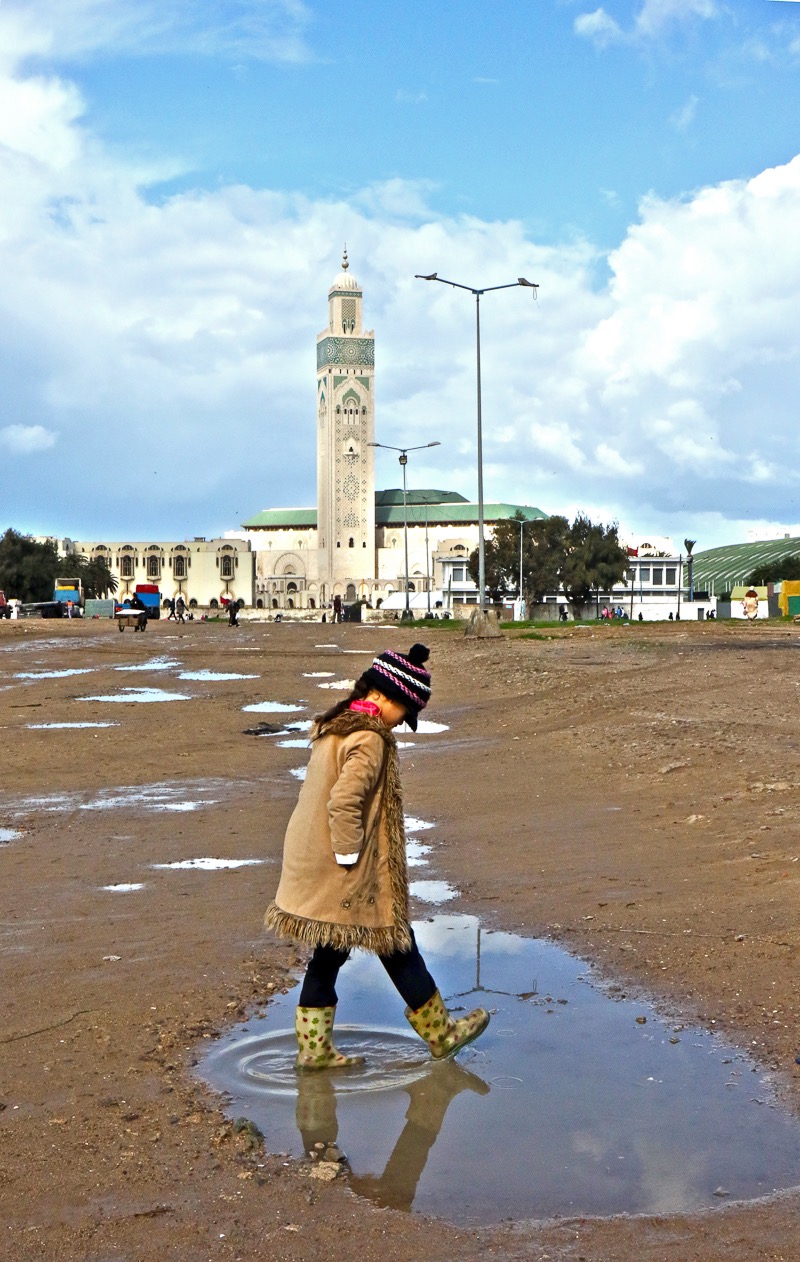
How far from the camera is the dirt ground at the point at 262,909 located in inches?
160

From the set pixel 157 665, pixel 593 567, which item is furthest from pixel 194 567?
pixel 157 665

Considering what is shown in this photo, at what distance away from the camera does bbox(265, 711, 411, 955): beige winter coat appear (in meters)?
5.49

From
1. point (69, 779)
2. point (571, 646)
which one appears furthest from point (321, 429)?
point (69, 779)

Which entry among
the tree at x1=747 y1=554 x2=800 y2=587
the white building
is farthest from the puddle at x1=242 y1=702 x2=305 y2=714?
the white building

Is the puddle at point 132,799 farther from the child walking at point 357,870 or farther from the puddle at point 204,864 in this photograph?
the child walking at point 357,870

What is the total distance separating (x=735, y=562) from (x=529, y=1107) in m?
182

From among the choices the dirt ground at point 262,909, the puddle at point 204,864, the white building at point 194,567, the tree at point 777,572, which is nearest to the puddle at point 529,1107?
the dirt ground at point 262,909

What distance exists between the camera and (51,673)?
26.4 meters

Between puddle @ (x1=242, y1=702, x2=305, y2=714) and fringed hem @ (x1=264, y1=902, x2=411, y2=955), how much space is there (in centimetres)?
1367

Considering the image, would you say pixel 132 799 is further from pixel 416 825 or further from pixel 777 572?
pixel 777 572

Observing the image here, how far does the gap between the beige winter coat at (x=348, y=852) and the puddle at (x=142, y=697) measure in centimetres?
1541

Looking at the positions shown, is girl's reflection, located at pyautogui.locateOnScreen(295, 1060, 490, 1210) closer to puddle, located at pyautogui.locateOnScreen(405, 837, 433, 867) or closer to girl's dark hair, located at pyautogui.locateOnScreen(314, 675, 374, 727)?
girl's dark hair, located at pyautogui.locateOnScreen(314, 675, 374, 727)

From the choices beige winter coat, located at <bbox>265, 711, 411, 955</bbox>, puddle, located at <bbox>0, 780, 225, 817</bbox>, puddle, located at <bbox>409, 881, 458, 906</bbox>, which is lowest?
puddle, located at <bbox>409, 881, 458, 906</bbox>

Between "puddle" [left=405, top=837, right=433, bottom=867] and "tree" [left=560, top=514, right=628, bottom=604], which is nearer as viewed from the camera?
"puddle" [left=405, top=837, right=433, bottom=867]
